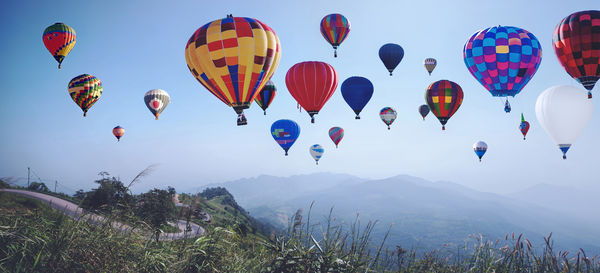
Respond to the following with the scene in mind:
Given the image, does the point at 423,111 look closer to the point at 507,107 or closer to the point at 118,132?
the point at 507,107

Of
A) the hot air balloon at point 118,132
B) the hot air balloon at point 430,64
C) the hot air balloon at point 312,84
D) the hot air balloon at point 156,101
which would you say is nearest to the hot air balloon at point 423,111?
the hot air balloon at point 430,64

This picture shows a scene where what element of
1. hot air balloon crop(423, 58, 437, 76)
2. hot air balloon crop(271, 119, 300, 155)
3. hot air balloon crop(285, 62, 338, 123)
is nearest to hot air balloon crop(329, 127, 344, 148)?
hot air balloon crop(271, 119, 300, 155)

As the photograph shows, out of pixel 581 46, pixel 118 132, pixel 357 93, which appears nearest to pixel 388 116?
pixel 357 93

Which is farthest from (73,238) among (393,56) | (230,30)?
(393,56)

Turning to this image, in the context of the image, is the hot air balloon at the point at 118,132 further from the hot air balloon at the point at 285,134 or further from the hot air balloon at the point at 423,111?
the hot air balloon at the point at 423,111

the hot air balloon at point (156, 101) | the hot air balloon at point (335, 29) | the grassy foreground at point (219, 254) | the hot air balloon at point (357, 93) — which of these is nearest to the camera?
the grassy foreground at point (219, 254)
